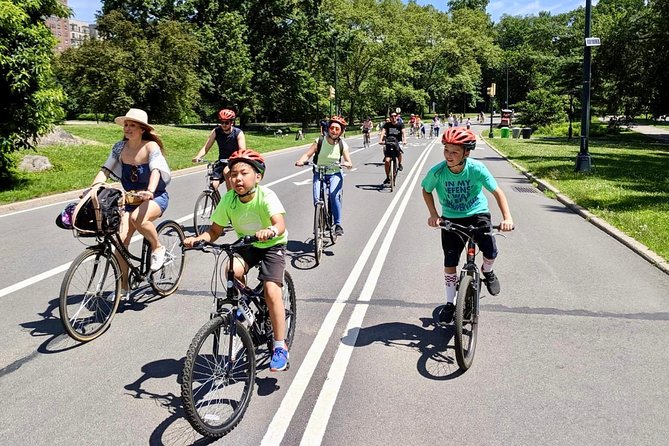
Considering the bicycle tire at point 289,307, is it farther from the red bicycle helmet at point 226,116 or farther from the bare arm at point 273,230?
the red bicycle helmet at point 226,116

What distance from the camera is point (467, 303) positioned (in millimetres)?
4672

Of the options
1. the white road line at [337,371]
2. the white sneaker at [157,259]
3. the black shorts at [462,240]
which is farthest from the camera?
the white sneaker at [157,259]

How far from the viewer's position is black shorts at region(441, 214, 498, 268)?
5.04 metres

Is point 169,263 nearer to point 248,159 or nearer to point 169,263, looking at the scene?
point 169,263

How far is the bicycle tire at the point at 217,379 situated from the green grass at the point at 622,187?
6.65 metres

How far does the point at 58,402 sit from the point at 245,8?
173ft

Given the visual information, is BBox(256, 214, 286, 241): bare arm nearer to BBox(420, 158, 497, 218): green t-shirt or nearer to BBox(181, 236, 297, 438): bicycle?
BBox(181, 236, 297, 438): bicycle

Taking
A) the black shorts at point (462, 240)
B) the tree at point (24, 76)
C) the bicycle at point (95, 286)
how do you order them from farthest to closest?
the tree at point (24, 76) → the black shorts at point (462, 240) → the bicycle at point (95, 286)

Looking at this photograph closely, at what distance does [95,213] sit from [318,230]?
11.5 feet

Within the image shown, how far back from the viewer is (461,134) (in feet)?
15.4

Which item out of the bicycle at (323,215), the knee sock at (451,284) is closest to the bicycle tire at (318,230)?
the bicycle at (323,215)

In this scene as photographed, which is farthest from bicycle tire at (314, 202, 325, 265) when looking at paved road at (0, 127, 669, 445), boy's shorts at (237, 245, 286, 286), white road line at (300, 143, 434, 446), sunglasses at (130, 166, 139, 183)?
boy's shorts at (237, 245, 286, 286)

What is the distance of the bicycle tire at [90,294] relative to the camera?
4832 mm

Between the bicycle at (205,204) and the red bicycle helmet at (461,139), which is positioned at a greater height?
the red bicycle helmet at (461,139)
